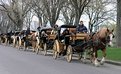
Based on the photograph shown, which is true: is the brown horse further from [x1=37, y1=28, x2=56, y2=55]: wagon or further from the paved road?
[x1=37, y1=28, x2=56, y2=55]: wagon

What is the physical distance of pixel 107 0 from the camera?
228 ft

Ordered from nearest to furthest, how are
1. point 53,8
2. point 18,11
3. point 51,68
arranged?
point 51,68, point 53,8, point 18,11

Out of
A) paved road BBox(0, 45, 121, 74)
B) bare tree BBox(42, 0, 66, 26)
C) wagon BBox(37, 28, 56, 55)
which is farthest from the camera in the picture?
bare tree BBox(42, 0, 66, 26)

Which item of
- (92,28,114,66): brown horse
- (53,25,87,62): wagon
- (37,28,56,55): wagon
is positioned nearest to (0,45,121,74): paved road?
(92,28,114,66): brown horse

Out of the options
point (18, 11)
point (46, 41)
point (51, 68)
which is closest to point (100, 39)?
point (51, 68)

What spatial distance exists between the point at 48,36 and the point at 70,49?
22.4ft

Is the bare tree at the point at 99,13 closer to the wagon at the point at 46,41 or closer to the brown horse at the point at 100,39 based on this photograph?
the wagon at the point at 46,41

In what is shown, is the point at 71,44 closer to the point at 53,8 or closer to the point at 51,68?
the point at 51,68

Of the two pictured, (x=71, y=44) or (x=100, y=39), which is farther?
(x=71, y=44)

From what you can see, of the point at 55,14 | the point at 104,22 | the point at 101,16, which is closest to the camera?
the point at 55,14

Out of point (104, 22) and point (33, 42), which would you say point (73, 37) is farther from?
point (104, 22)

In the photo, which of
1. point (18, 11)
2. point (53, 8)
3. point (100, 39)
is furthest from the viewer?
point (18, 11)

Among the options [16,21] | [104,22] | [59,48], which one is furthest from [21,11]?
[59,48]

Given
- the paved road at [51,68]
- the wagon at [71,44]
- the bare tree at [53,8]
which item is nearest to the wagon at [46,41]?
the wagon at [71,44]
